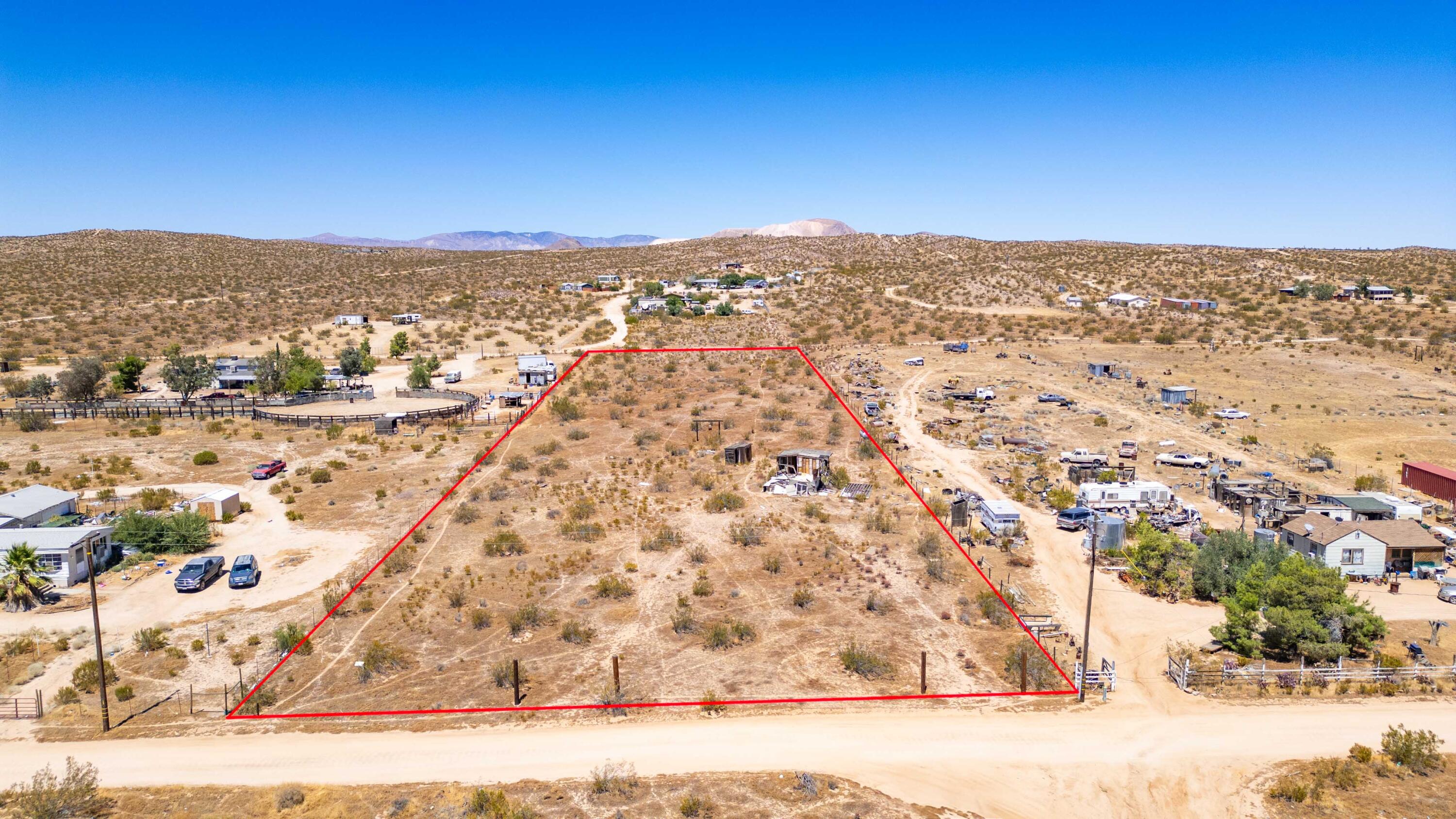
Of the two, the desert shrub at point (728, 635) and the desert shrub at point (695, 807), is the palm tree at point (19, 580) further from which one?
the desert shrub at point (695, 807)

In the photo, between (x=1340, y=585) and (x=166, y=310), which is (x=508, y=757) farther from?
(x=166, y=310)

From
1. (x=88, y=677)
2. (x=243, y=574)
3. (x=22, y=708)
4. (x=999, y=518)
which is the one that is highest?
(x=999, y=518)

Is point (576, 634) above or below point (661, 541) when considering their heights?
below

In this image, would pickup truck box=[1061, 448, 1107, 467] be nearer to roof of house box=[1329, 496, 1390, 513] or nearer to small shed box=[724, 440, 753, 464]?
roof of house box=[1329, 496, 1390, 513]

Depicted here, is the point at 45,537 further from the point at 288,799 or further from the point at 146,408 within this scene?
the point at 146,408

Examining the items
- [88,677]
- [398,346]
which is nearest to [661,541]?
[88,677]

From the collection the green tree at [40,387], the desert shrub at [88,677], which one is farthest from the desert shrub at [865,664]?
the green tree at [40,387]

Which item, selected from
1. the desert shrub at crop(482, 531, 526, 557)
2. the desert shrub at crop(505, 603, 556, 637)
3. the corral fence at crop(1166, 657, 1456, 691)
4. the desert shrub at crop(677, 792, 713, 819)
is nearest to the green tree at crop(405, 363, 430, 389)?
the desert shrub at crop(482, 531, 526, 557)
